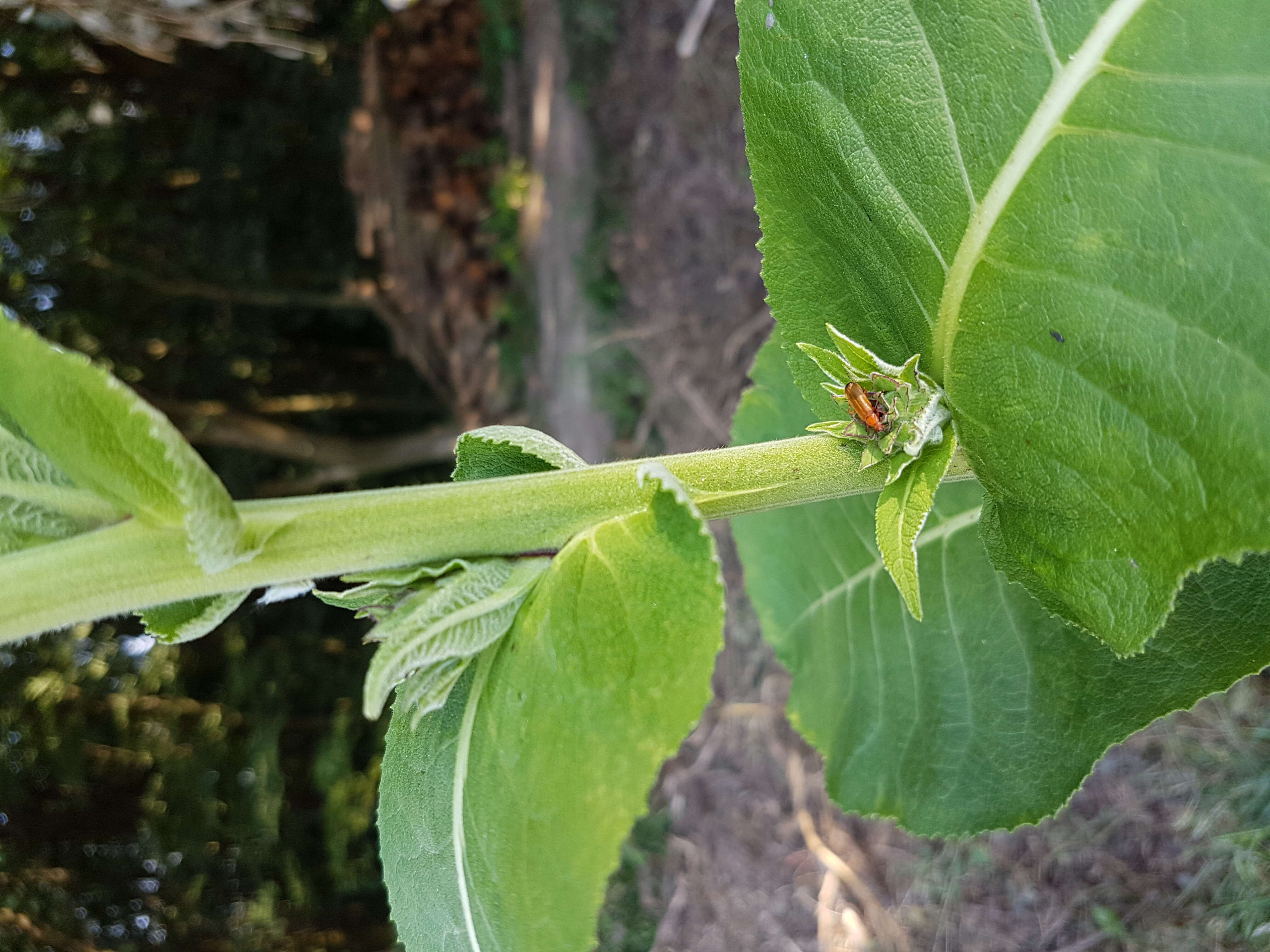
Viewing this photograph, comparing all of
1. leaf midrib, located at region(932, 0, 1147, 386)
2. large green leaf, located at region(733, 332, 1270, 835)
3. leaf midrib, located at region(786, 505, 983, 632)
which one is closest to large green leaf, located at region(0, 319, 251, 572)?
leaf midrib, located at region(932, 0, 1147, 386)

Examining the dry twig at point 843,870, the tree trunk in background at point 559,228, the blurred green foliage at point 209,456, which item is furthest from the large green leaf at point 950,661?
the blurred green foliage at point 209,456

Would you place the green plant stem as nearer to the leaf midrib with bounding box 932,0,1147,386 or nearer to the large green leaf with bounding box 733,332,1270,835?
the leaf midrib with bounding box 932,0,1147,386

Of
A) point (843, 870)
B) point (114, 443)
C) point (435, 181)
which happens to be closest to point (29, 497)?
point (114, 443)

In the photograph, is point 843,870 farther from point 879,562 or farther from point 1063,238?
point 1063,238

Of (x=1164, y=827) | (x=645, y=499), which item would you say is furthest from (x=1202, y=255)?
(x=1164, y=827)

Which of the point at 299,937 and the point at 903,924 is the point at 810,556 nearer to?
the point at 903,924

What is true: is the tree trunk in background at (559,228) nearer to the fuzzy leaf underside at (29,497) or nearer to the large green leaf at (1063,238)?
the large green leaf at (1063,238)
